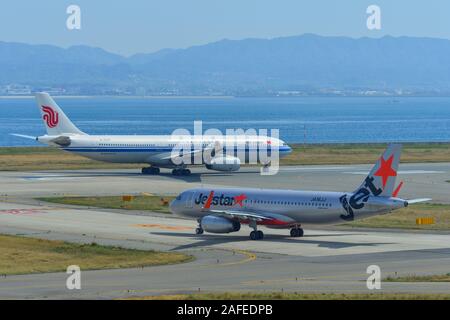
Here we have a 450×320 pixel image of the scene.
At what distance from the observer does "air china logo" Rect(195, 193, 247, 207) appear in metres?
73.9

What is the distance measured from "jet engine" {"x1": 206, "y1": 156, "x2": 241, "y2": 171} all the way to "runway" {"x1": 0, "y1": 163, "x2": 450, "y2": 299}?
7.88m

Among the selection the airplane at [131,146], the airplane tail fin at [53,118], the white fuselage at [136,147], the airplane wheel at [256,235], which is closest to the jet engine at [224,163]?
the airplane at [131,146]

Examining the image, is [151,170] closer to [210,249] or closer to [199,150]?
[199,150]

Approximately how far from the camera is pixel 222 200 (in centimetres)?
7438

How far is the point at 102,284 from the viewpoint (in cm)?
5091

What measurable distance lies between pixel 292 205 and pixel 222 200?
17.2ft

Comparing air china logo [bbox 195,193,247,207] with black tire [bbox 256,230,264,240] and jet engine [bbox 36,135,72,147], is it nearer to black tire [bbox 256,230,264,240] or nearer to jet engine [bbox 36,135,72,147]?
black tire [bbox 256,230,264,240]

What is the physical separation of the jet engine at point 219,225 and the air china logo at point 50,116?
176 ft

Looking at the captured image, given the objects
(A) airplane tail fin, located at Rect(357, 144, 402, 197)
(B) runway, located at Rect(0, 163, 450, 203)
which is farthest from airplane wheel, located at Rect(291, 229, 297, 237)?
(B) runway, located at Rect(0, 163, 450, 203)

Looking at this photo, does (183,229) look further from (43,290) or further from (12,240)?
(43,290)

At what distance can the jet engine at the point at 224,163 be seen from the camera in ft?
404

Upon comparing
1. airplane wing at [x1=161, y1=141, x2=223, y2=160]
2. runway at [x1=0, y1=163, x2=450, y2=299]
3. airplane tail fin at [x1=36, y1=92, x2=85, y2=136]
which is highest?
airplane tail fin at [x1=36, y1=92, x2=85, y2=136]
